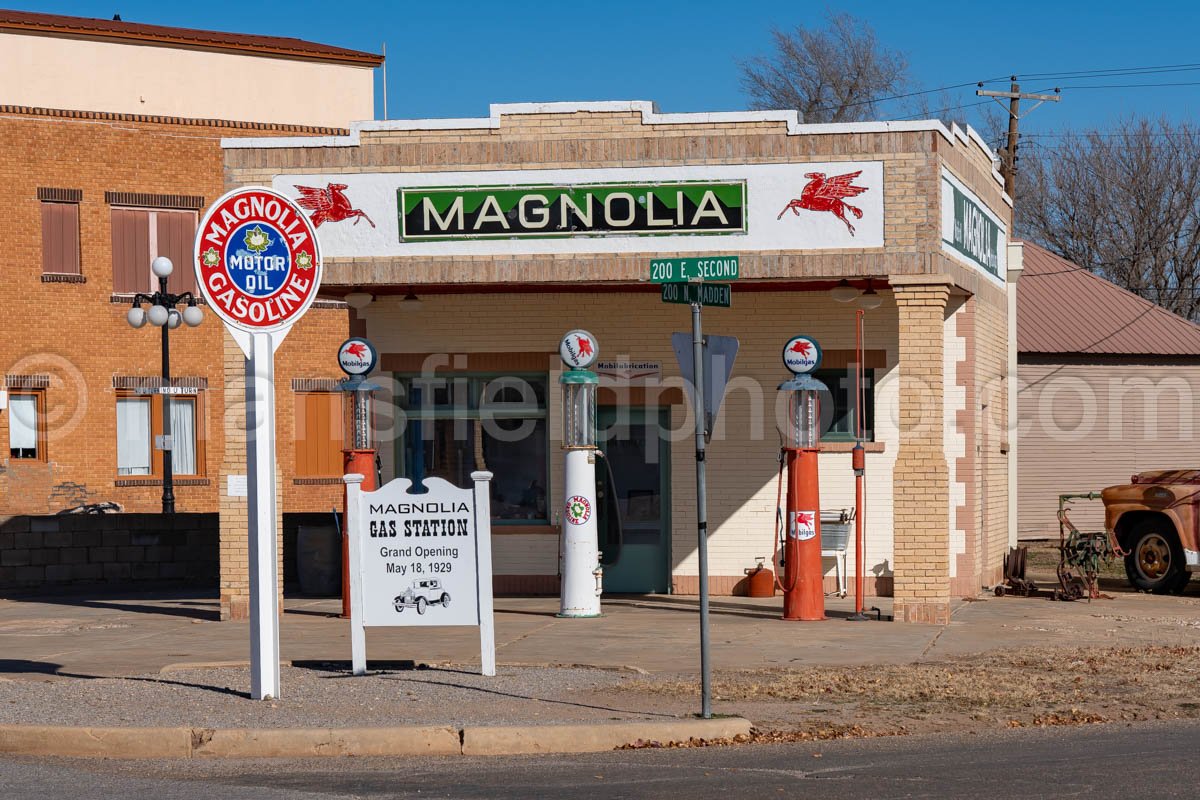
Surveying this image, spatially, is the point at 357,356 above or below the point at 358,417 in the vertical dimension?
above

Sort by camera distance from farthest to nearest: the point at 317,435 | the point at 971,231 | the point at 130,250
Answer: the point at 317,435
the point at 130,250
the point at 971,231

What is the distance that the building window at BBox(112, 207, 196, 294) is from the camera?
31.3 meters

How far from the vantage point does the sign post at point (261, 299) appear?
36.3 ft

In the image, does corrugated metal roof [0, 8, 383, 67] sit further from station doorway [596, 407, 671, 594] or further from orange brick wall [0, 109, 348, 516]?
station doorway [596, 407, 671, 594]

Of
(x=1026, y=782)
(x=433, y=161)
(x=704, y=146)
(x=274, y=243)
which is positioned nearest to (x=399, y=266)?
(x=433, y=161)

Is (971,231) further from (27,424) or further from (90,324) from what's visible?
(27,424)

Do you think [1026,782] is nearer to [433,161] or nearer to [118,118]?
[433,161]

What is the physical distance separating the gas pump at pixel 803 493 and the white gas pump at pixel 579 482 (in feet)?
6.65

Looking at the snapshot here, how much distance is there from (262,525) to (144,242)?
21.7 metres

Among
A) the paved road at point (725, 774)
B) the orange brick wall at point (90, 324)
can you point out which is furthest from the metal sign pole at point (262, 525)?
the orange brick wall at point (90, 324)

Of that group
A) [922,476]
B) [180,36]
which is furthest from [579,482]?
[180,36]

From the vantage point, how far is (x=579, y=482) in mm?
16781

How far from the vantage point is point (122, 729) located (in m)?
9.88

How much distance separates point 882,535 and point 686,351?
9.10 meters
